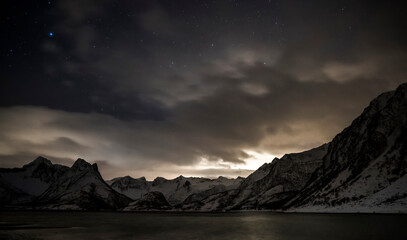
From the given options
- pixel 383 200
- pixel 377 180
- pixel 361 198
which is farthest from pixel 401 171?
pixel 383 200

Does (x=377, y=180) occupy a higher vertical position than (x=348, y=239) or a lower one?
higher

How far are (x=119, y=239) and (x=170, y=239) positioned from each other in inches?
331

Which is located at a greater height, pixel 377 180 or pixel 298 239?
pixel 377 180

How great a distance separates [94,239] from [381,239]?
135 ft

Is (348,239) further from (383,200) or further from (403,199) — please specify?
(383,200)


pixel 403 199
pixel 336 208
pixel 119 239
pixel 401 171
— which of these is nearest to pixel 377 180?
pixel 401 171

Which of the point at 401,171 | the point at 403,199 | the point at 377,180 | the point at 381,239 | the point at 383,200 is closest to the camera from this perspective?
the point at 381,239

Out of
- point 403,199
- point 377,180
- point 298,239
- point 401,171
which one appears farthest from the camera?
point 377,180

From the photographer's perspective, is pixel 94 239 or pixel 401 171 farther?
pixel 401 171

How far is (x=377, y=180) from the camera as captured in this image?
19888cm

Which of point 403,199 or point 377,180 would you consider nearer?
point 403,199

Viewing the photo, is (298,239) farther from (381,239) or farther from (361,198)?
(361,198)

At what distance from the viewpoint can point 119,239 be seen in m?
46.4

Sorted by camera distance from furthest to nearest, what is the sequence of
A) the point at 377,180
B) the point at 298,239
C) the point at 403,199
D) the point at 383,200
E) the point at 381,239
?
the point at 377,180 < the point at 383,200 < the point at 403,199 < the point at 298,239 < the point at 381,239
